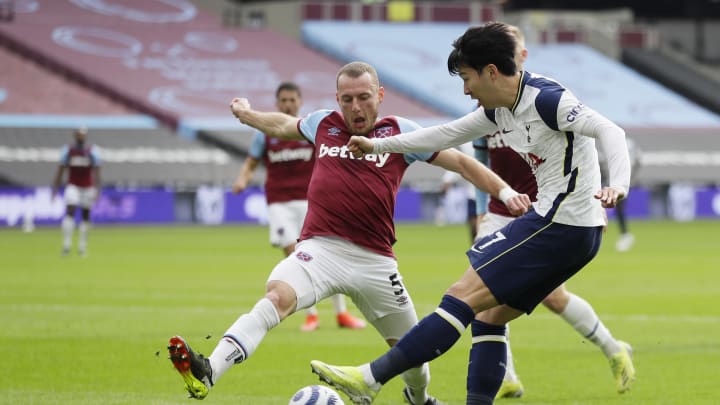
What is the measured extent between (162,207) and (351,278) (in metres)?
33.0

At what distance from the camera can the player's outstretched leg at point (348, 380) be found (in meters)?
6.72

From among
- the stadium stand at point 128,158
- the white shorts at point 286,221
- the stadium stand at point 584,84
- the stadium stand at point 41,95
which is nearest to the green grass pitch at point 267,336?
the white shorts at point 286,221

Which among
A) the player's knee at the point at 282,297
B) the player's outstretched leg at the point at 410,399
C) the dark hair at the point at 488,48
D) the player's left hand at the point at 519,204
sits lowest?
the player's outstretched leg at the point at 410,399

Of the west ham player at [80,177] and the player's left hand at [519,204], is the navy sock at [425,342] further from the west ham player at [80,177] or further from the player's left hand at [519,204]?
the west ham player at [80,177]

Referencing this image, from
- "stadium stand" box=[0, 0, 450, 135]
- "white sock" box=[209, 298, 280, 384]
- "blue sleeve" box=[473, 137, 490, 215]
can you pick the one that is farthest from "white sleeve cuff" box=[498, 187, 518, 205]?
"stadium stand" box=[0, 0, 450, 135]

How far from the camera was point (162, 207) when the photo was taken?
132 feet

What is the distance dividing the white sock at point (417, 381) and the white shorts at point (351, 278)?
0.27 m

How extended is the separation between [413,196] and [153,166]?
29.8 feet

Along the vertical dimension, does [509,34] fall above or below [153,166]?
above

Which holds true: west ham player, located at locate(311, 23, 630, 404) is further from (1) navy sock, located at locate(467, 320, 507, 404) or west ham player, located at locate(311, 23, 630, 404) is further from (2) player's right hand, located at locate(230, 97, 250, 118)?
(2) player's right hand, located at locate(230, 97, 250, 118)

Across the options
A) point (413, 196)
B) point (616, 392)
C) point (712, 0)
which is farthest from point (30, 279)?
point (712, 0)

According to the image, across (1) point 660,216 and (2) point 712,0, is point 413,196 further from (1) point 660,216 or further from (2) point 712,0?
(2) point 712,0

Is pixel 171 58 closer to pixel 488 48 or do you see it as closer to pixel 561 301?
pixel 561 301

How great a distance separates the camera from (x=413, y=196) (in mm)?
42500
